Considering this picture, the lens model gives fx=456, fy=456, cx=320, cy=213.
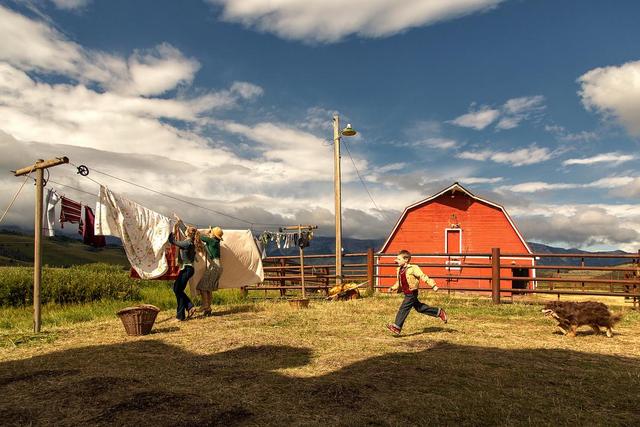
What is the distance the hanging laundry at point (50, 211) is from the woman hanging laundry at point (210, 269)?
319cm

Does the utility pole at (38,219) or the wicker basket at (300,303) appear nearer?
the utility pole at (38,219)

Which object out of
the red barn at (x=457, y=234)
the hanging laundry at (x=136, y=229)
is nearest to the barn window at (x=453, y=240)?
the red barn at (x=457, y=234)

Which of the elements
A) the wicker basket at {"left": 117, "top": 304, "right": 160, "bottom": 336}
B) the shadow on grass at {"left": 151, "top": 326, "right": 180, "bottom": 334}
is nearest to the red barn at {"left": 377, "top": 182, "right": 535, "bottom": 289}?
the shadow on grass at {"left": 151, "top": 326, "right": 180, "bottom": 334}

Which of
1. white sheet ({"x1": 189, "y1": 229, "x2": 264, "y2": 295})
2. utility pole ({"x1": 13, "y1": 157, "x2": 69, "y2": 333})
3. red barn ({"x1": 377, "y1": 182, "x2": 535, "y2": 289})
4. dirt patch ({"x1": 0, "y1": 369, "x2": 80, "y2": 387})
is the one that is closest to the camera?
dirt patch ({"x1": 0, "y1": 369, "x2": 80, "y2": 387})

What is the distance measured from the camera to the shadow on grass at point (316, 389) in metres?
4.31

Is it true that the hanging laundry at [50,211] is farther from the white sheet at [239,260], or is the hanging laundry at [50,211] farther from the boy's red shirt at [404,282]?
the boy's red shirt at [404,282]

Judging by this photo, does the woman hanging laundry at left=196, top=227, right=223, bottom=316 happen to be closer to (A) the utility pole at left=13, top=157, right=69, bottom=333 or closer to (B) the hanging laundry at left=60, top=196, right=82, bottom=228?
(B) the hanging laundry at left=60, top=196, right=82, bottom=228

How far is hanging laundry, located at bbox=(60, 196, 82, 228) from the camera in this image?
33.1ft

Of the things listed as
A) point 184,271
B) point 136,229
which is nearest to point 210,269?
point 184,271

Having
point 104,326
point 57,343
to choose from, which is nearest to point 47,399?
point 57,343

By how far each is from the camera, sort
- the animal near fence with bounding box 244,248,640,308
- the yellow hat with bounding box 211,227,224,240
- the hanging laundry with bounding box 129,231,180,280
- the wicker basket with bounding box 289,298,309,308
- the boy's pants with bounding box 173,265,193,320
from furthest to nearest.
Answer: the animal near fence with bounding box 244,248,640,308 < the wicker basket with bounding box 289,298,309,308 < the yellow hat with bounding box 211,227,224,240 < the hanging laundry with bounding box 129,231,180,280 < the boy's pants with bounding box 173,265,193,320

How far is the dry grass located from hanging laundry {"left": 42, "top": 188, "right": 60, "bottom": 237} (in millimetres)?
2108

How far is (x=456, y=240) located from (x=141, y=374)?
20.5 m

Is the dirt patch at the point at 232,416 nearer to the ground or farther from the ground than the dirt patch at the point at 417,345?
farther from the ground
